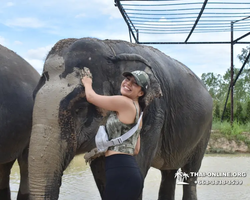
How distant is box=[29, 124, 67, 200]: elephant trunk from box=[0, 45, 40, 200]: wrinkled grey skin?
135 cm

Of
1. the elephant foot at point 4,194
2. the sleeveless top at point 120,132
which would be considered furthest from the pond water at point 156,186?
the sleeveless top at point 120,132

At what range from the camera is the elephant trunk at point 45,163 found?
9.16 ft

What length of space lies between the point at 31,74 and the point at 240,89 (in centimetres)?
3063

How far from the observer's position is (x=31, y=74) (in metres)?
4.74

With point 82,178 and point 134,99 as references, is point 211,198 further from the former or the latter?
point 134,99

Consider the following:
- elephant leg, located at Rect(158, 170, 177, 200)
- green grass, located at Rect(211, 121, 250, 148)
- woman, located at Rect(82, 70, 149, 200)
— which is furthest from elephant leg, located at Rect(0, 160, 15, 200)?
green grass, located at Rect(211, 121, 250, 148)

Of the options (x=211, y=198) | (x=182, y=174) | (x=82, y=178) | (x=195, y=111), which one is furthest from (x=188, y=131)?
(x=82, y=178)

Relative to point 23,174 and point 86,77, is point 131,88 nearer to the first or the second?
point 86,77

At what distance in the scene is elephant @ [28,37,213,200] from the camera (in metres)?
2.88

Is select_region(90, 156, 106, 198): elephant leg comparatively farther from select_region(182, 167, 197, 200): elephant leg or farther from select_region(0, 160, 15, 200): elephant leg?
select_region(182, 167, 197, 200): elephant leg

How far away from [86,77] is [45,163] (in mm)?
719

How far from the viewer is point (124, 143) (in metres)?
2.72

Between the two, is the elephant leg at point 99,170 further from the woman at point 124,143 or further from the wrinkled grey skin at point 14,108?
the wrinkled grey skin at point 14,108

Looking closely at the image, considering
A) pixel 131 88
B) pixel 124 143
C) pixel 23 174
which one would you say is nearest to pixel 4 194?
pixel 23 174
